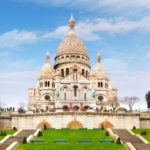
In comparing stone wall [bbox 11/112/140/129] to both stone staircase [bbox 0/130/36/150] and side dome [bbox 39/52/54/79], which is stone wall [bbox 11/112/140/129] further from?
side dome [bbox 39/52/54/79]

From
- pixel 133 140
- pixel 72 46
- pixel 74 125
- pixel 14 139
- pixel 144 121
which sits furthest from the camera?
pixel 72 46

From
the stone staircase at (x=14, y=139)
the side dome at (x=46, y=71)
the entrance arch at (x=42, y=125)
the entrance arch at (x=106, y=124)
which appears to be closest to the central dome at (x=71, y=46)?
the side dome at (x=46, y=71)

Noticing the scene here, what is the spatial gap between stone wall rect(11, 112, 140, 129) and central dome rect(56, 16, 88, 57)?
46198 mm

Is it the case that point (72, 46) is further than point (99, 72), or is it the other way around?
point (72, 46)

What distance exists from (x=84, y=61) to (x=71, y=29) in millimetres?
15645

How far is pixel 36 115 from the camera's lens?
66.0m

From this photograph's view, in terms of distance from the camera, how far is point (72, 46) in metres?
110

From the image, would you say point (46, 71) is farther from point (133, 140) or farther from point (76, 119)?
point (133, 140)

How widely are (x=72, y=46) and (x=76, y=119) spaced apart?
49848mm

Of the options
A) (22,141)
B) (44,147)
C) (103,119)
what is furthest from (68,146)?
(103,119)

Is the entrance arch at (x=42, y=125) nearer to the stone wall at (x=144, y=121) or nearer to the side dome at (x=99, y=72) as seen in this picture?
the stone wall at (x=144, y=121)

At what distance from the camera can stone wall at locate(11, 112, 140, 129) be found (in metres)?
64.1

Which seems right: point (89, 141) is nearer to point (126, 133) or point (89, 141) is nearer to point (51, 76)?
point (126, 133)

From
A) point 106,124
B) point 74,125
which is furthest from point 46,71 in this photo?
point 106,124
